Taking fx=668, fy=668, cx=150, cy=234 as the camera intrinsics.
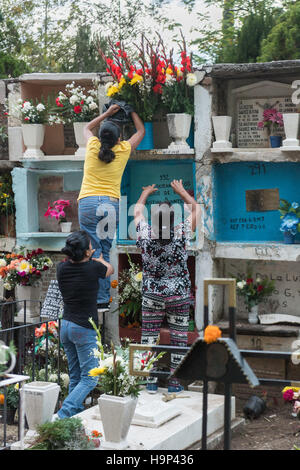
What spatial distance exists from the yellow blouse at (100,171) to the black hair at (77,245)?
167cm

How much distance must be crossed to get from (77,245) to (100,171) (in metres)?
1.82

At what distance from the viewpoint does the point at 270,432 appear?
6359 millimetres

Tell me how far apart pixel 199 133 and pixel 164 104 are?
0.52 m

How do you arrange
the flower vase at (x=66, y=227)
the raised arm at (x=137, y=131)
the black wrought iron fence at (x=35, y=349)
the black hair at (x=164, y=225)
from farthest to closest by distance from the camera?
the flower vase at (x=66, y=227), the raised arm at (x=137, y=131), the black wrought iron fence at (x=35, y=349), the black hair at (x=164, y=225)

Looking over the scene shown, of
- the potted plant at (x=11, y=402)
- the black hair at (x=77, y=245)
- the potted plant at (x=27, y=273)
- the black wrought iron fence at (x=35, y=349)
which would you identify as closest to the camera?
the black hair at (x=77, y=245)

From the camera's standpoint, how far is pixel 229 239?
312 inches

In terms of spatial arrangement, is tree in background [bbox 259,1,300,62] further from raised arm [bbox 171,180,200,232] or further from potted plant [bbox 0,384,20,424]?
potted plant [bbox 0,384,20,424]

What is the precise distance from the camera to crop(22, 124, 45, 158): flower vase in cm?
833

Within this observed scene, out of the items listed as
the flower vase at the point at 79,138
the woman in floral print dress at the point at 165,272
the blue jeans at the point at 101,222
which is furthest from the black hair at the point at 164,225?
the flower vase at the point at 79,138

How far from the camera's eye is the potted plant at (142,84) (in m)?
7.58

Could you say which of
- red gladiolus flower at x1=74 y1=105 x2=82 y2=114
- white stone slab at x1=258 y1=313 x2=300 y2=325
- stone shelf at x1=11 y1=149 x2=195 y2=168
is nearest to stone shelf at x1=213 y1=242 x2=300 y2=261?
white stone slab at x1=258 y1=313 x2=300 y2=325

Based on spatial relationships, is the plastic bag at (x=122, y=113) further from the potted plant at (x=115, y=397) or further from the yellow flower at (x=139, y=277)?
the potted plant at (x=115, y=397)

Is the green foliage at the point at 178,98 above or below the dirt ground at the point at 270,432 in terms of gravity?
above

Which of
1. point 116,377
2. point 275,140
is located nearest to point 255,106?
point 275,140
